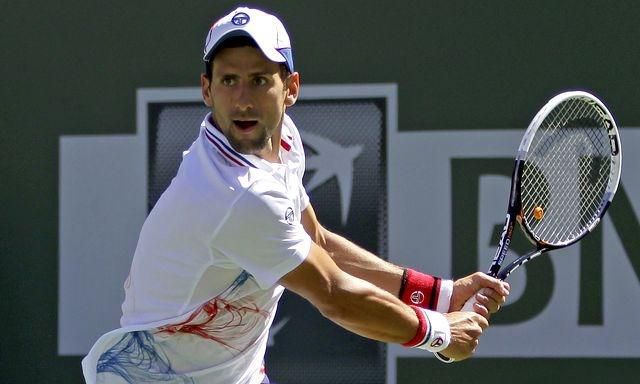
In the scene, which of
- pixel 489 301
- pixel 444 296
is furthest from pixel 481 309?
pixel 444 296

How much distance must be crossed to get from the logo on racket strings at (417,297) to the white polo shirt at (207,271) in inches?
22.5

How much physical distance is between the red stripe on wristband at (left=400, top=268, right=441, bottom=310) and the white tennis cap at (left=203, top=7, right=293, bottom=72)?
33.7 inches

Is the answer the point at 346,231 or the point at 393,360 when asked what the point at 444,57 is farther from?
the point at 393,360

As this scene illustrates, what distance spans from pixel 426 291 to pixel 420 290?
0.06ft

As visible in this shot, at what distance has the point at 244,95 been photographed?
9.75 feet

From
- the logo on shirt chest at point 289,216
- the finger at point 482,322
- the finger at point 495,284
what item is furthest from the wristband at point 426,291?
the logo on shirt chest at point 289,216

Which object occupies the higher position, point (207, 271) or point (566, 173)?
point (566, 173)

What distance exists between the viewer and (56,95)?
495 centimetres

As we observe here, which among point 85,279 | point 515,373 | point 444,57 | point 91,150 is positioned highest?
point 444,57

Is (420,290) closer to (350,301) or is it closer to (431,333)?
(431,333)

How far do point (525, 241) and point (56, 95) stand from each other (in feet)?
6.42

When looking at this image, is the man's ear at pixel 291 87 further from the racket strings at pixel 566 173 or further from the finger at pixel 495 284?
the racket strings at pixel 566 173

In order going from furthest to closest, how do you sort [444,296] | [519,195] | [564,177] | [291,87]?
[564,177] < [519,195] < [444,296] < [291,87]

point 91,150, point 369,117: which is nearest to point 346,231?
point 369,117
